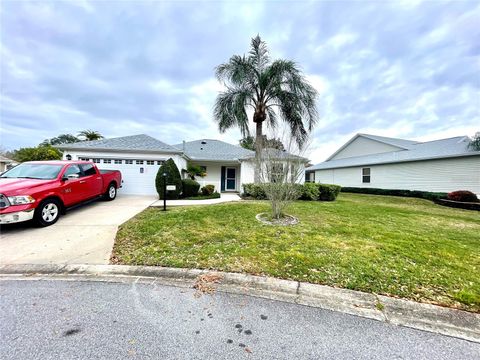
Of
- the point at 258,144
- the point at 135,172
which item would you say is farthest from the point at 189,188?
the point at 258,144

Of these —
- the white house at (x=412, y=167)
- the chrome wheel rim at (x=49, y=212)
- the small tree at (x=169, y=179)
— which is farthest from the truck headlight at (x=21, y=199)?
the white house at (x=412, y=167)

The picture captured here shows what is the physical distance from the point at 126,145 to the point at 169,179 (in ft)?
12.1

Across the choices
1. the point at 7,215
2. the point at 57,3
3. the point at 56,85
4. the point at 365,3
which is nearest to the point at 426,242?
the point at 365,3

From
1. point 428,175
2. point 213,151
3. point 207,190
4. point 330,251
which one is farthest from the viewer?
point 213,151

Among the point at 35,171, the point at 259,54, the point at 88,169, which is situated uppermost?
the point at 259,54

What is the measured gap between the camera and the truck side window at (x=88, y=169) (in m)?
7.10

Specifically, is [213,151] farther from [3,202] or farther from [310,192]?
[3,202]

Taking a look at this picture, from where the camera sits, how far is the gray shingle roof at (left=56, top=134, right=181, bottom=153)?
37.0 feet

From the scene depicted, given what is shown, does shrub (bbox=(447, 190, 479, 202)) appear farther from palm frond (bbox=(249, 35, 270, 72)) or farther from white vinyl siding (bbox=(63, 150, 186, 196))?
white vinyl siding (bbox=(63, 150, 186, 196))

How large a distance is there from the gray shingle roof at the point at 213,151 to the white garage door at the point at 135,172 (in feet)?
11.9

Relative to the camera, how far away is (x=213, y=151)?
17156mm

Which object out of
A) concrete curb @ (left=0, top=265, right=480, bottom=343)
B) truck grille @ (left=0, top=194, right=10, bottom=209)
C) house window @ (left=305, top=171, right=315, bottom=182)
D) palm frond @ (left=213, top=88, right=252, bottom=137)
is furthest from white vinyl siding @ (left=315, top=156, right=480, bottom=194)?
truck grille @ (left=0, top=194, right=10, bottom=209)

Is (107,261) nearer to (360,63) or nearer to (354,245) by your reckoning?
(354,245)

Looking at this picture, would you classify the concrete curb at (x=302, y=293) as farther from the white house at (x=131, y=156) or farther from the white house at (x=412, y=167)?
the white house at (x=412, y=167)
